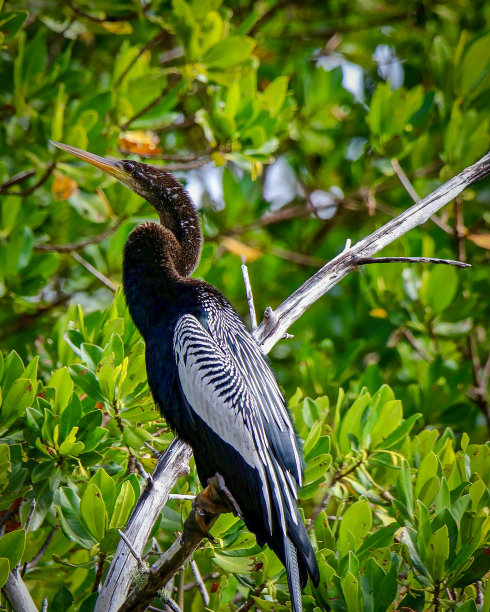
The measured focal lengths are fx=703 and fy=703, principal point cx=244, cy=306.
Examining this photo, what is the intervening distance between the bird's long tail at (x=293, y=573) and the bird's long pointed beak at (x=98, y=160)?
1.78m

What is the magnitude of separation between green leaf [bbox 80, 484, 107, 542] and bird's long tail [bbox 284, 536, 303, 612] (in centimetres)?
55

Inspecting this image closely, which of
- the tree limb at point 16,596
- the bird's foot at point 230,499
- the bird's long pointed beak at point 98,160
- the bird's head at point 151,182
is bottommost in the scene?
the tree limb at point 16,596

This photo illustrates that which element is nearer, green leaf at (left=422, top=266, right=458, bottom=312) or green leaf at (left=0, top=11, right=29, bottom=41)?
green leaf at (left=0, top=11, right=29, bottom=41)

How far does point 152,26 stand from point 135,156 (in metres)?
0.94

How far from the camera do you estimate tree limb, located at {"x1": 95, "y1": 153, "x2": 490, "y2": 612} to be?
1.99m

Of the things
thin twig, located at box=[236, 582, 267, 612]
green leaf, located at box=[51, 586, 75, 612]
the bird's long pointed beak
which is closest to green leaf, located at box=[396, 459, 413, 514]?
thin twig, located at box=[236, 582, 267, 612]

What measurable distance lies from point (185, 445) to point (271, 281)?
2.00 m

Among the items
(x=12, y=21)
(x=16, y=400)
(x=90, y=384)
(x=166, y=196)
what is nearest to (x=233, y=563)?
(x=90, y=384)

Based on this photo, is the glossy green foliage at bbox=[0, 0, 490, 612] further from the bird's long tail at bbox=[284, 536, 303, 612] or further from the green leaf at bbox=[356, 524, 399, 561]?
the bird's long tail at bbox=[284, 536, 303, 612]

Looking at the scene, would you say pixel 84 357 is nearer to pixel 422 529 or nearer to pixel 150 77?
pixel 422 529

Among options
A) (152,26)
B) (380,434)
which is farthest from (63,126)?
(380,434)

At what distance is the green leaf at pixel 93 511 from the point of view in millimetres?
2045

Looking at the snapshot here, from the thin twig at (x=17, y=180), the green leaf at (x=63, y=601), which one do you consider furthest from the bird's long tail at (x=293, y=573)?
the thin twig at (x=17, y=180)

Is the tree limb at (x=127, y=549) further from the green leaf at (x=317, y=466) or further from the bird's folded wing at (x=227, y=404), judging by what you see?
the green leaf at (x=317, y=466)
